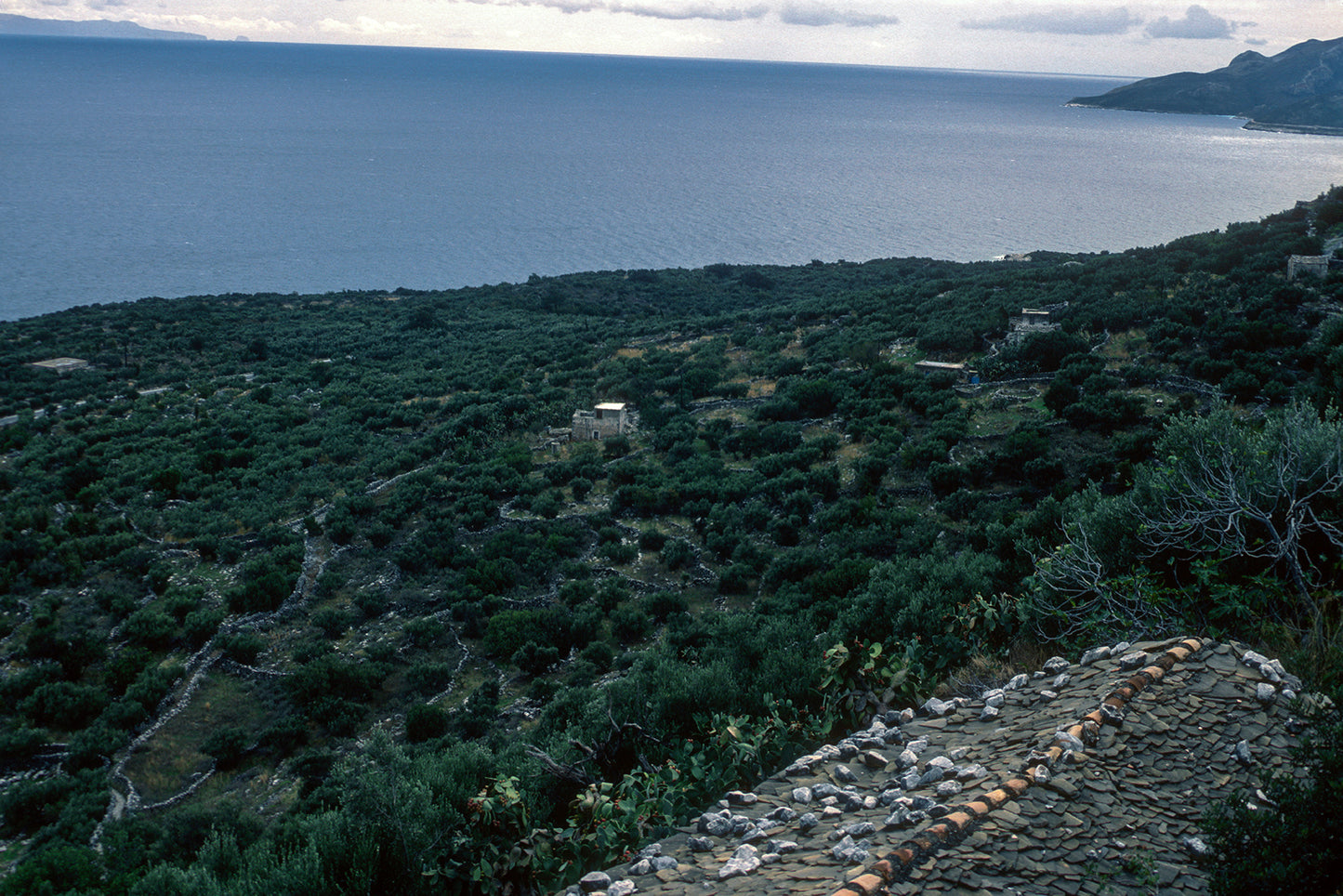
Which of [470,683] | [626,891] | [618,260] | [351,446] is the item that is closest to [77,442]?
[351,446]

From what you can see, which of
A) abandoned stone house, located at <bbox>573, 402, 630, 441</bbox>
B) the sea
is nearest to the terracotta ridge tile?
abandoned stone house, located at <bbox>573, 402, 630, 441</bbox>

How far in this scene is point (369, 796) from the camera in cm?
715

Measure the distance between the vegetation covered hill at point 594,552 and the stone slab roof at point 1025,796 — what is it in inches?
38.5

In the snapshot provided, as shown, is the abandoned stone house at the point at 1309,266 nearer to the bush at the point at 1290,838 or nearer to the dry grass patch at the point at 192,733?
the bush at the point at 1290,838

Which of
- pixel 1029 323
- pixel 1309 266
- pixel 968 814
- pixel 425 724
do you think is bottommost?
pixel 425 724

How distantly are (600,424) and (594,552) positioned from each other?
7322mm

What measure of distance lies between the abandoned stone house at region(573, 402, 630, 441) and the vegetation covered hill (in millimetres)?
822

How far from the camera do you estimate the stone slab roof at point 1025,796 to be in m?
4.57

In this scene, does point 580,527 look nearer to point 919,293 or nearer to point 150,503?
point 150,503

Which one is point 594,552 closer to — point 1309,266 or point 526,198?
point 1309,266

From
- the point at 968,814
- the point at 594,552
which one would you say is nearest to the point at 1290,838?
the point at 968,814

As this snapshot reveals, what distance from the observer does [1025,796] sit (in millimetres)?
5004

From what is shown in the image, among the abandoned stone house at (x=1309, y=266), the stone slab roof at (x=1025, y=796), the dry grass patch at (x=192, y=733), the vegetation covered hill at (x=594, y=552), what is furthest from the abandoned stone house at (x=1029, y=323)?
the dry grass patch at (x=192, y=733)

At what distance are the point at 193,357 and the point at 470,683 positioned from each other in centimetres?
3528
